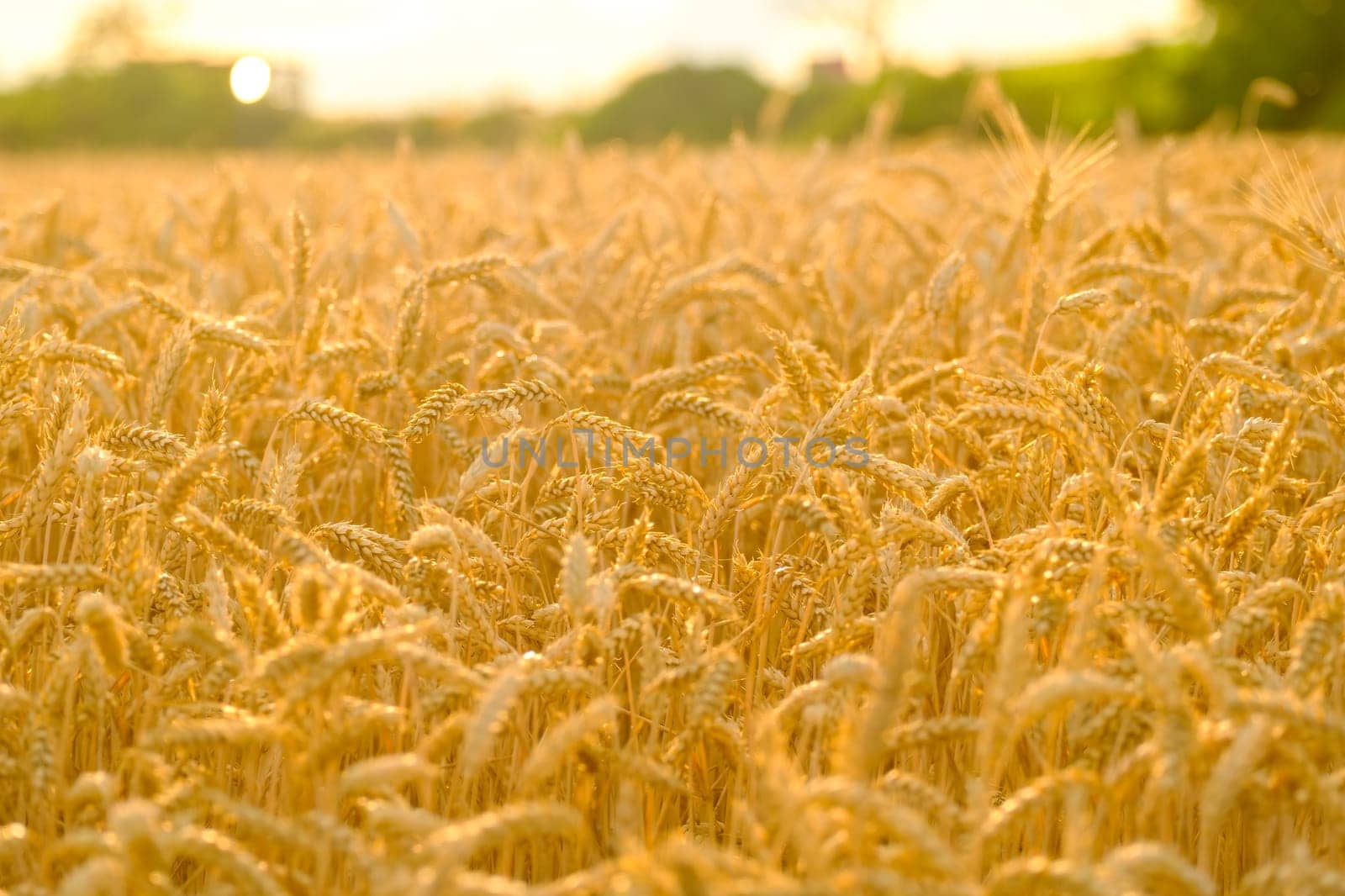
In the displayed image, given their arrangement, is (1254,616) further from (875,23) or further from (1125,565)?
(875,23)

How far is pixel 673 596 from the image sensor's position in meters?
1.44

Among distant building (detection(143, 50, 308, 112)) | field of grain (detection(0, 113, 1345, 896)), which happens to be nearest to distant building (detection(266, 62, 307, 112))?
distant building (detection(143, 50, 308, 112))

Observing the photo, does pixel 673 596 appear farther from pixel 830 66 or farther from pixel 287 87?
pixel 830 66

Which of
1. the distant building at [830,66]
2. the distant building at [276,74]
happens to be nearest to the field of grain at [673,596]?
the distant building at [276,74]

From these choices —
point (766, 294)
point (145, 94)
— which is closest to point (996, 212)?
point (766, 294)

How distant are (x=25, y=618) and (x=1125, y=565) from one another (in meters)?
1.34

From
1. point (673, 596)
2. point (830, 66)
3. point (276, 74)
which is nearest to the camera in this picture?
point (673, 596)

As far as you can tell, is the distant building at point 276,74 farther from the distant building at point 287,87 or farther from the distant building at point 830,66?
the distant building at point 830,66

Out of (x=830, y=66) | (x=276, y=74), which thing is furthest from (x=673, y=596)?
(x=830, y=66)

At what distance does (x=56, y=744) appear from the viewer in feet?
4.62

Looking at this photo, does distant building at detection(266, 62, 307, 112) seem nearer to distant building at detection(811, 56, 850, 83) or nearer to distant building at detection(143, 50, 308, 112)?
distant building at detection(143, 50, 308, 112)

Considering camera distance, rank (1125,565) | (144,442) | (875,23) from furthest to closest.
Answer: (875,23) → (144,442) → (1125,565)

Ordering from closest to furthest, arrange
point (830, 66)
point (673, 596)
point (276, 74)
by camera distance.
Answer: point (673, 596) → point (276, 74) → point (830, 66)

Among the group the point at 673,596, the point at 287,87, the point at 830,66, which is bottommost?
the point at 673,596
